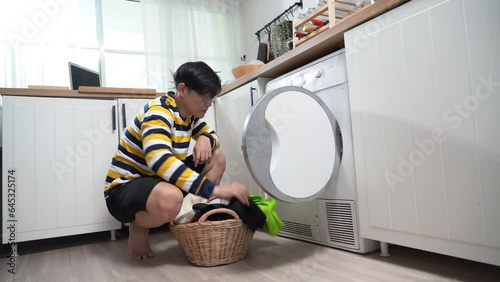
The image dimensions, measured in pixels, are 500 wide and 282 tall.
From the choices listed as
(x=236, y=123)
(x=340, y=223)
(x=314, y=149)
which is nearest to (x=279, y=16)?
(x=236, y=123)

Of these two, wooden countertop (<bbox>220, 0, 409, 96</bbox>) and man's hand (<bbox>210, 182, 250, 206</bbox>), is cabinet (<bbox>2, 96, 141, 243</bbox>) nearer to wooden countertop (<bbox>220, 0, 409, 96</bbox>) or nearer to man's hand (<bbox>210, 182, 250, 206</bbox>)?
wooden countertop (<bbox>220, 0, 409, 96</bbox>)

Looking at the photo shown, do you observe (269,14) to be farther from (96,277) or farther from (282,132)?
(96,277)

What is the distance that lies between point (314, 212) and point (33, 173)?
1405 millimetres

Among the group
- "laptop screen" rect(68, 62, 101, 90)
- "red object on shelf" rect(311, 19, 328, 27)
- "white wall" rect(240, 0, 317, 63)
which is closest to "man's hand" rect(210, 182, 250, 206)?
"red object on shelf" rect(311, 19, 328, 27)

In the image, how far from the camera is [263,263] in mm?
1166

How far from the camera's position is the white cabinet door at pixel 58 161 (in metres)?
1.61

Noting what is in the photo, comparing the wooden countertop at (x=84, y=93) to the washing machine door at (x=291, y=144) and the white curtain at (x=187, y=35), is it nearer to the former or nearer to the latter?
the white curtain at (x=187, y=35)

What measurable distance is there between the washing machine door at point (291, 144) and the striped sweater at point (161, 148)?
0.20 m

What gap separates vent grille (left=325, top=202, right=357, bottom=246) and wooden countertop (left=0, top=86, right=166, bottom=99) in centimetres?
125

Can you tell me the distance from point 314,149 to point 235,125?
0.84 m

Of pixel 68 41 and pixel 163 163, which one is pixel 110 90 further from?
pixel 68 41

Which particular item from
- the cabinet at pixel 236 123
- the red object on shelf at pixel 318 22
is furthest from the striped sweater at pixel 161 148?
the red object on shelf at pixel 318 22

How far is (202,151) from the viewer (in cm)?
140

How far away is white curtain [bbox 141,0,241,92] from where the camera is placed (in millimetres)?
2707
